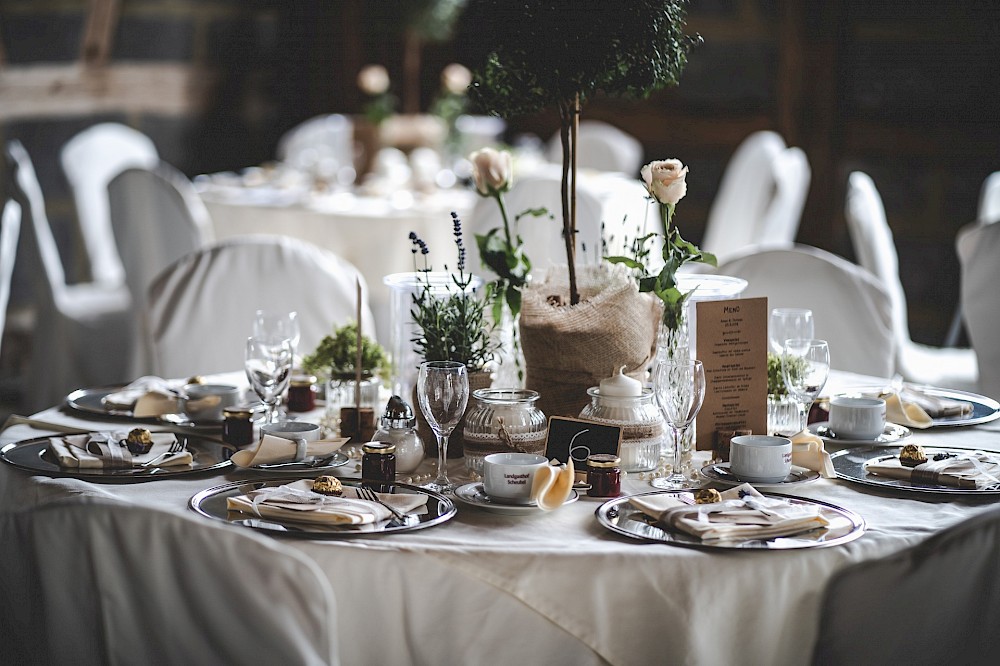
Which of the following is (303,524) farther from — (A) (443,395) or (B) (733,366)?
(B) (733,366)

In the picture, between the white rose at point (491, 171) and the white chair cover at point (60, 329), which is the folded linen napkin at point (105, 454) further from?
the white chair cover at point (60, 329)

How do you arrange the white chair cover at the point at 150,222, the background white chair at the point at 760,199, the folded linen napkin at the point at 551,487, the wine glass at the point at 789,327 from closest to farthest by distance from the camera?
the folded linen napkin at the point at 551,487 → the wine glass at the point at 789,327 → the white chair cover at the point at 150,222 → the background white chair at the point at 760,199

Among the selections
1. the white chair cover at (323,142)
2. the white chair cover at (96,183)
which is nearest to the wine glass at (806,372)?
the white chair cover at (96,183)

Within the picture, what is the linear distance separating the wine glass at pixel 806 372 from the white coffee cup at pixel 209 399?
951 mm

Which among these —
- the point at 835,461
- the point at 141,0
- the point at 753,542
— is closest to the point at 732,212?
the point at 141,0

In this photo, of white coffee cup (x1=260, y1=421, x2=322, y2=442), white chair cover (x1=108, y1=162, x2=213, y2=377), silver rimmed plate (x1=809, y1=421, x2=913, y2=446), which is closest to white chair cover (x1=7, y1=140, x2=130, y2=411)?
white chair cover (x1=108, y1=162, x2=213, y2=377)

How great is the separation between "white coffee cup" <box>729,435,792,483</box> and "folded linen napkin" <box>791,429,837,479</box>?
0.20 ft

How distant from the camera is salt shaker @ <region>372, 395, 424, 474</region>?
1684 mm

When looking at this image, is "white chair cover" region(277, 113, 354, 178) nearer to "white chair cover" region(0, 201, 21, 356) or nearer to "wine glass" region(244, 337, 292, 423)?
"white chair cover" region(0, 201, 21, 356)

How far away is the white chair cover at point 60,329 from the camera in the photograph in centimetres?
408

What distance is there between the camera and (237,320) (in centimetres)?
272

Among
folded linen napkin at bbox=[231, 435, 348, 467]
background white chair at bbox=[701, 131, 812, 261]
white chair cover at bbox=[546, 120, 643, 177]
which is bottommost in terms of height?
folded linen napkin at bbox=[231, 435, 348, 467]

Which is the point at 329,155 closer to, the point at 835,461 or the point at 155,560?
the point at 835,461

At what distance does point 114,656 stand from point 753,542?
719 mm
